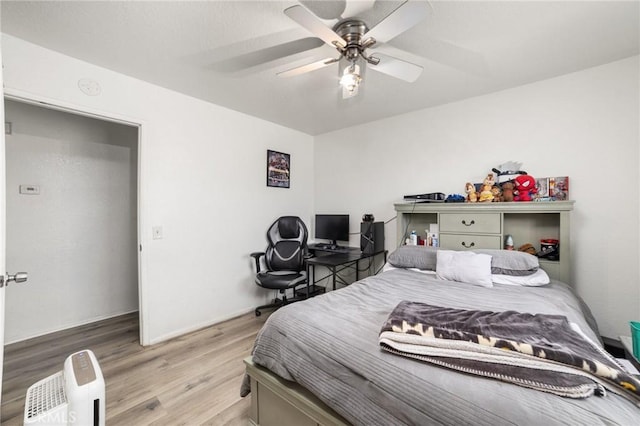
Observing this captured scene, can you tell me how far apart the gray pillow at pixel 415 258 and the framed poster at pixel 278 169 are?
189 cm

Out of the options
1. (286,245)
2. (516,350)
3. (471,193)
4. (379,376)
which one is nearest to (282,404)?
(379,376)

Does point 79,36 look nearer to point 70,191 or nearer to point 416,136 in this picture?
point 70,191

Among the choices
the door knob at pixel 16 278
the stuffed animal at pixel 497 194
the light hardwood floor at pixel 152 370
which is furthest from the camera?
the stuffed animal at pixel 497 194

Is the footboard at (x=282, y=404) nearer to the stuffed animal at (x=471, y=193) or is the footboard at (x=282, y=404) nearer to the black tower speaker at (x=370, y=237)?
the black tower speaker at (x=370, y=237)

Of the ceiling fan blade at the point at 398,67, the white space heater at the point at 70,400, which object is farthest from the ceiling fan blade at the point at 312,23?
the white space heater at the point at 70,400

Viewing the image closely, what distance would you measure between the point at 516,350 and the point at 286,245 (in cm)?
279

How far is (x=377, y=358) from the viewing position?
1.02 metres

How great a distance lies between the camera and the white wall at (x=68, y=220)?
2609 mm

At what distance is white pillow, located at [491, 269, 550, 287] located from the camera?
1903mm

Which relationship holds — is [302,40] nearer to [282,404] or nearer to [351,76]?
[351,76]

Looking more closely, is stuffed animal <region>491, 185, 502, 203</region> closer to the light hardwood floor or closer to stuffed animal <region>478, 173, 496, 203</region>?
stuffed animal <region>478, 173, 496, 203</region>

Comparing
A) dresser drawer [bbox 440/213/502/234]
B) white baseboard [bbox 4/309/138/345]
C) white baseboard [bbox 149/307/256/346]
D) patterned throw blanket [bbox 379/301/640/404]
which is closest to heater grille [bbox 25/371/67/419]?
patterned throw blanket [bbox 379/301/640/404]

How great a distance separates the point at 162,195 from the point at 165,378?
1582mm

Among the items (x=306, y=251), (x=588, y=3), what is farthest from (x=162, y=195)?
(x=588, y=3)
